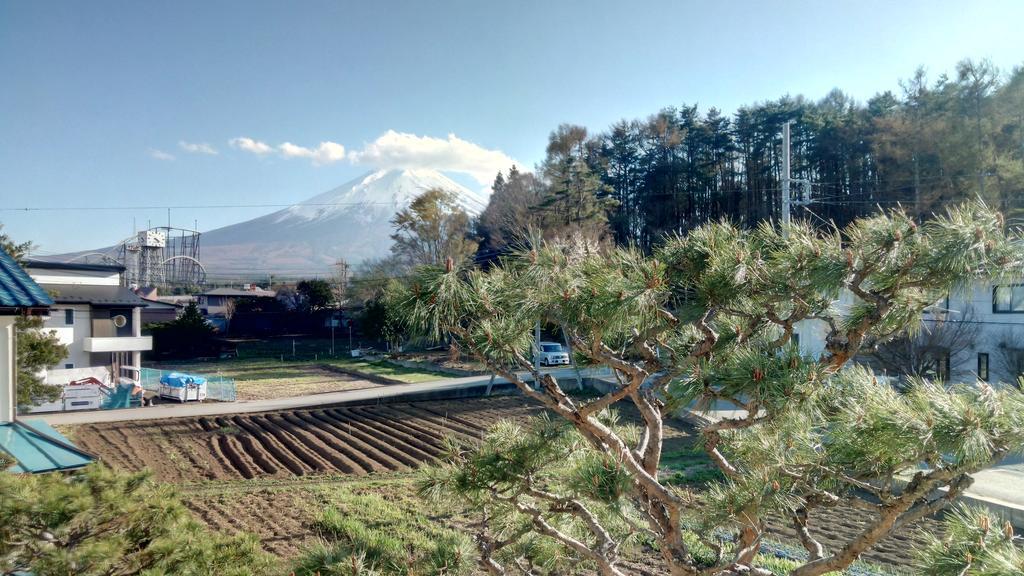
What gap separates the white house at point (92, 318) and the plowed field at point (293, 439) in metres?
8.51

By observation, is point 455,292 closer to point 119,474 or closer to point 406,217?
point 119,474

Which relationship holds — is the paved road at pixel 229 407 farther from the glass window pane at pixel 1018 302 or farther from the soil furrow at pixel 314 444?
the glass window pane at pixel 1018 302

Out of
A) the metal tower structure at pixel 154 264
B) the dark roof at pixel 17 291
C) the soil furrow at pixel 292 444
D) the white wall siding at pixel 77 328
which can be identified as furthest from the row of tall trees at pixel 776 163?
the metal tower structure at pixel 154 264

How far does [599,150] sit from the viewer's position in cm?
3353

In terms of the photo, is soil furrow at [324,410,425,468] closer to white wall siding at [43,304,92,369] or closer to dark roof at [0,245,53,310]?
dark roof at [0,245,53,310]

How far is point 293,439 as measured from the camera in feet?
40.5

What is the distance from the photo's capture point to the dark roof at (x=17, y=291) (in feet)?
13.8

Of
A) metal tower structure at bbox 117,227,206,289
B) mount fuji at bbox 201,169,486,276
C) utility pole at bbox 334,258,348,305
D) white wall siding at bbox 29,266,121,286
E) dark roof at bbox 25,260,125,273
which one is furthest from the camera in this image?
mount fuji at bbox 201,169,486,276

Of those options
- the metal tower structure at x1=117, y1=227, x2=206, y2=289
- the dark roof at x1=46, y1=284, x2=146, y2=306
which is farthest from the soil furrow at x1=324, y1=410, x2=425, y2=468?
the metal tower structure at x1=117, y1=227, x2=206, y2=289

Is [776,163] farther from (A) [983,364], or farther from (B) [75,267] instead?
(B) [75,267]

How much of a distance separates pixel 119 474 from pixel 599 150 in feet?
107

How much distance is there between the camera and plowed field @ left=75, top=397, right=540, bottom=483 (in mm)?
10133

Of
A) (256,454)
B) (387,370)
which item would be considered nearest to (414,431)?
(256,454)

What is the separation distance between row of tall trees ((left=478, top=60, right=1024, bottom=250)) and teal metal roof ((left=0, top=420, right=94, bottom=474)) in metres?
13.1
